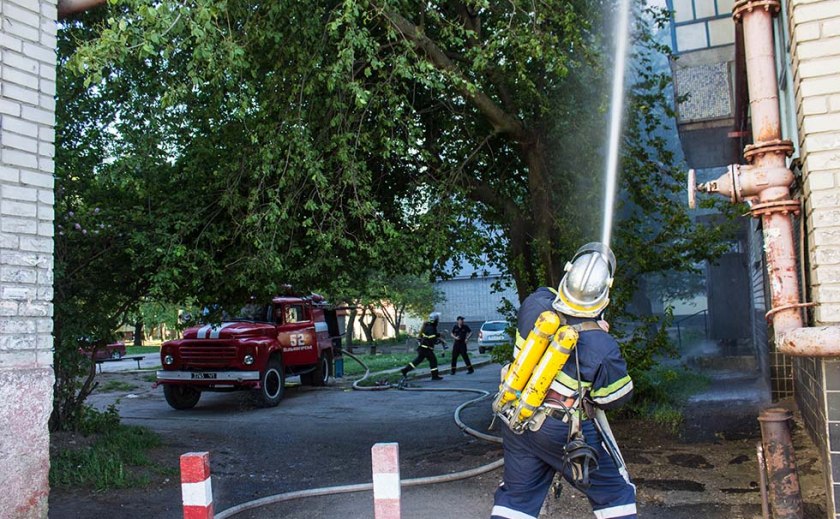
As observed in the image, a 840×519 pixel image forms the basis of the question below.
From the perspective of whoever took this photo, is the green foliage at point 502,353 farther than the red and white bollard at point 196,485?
Yes

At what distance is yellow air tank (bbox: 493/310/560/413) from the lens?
375cm

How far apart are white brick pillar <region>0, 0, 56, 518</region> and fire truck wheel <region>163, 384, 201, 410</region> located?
806 centimetres

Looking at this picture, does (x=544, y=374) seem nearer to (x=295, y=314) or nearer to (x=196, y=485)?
(x=196, y=485)

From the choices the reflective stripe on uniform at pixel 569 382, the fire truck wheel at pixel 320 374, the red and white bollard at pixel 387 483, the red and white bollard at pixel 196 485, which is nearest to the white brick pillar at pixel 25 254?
the red and white bollard at pixel 196 485

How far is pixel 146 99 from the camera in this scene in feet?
25.1

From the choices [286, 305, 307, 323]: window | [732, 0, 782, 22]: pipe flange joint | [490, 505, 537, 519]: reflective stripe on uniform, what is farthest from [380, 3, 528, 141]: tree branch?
[286, 305, 307, 323]: window

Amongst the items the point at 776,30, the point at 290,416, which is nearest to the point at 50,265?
the point at 776,30

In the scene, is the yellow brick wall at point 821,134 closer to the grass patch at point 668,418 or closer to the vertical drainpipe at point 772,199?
the vertical drainpipe at point 772,199

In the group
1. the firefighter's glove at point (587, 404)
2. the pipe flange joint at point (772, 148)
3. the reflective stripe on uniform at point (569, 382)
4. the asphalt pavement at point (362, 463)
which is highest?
the pipe flange joint at point (772, 148)

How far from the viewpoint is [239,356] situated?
12141 millimetres

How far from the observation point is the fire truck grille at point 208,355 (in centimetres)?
1219

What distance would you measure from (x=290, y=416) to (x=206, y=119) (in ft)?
17.5

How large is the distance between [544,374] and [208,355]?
9620mm

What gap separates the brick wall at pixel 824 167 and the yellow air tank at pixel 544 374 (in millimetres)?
1460
